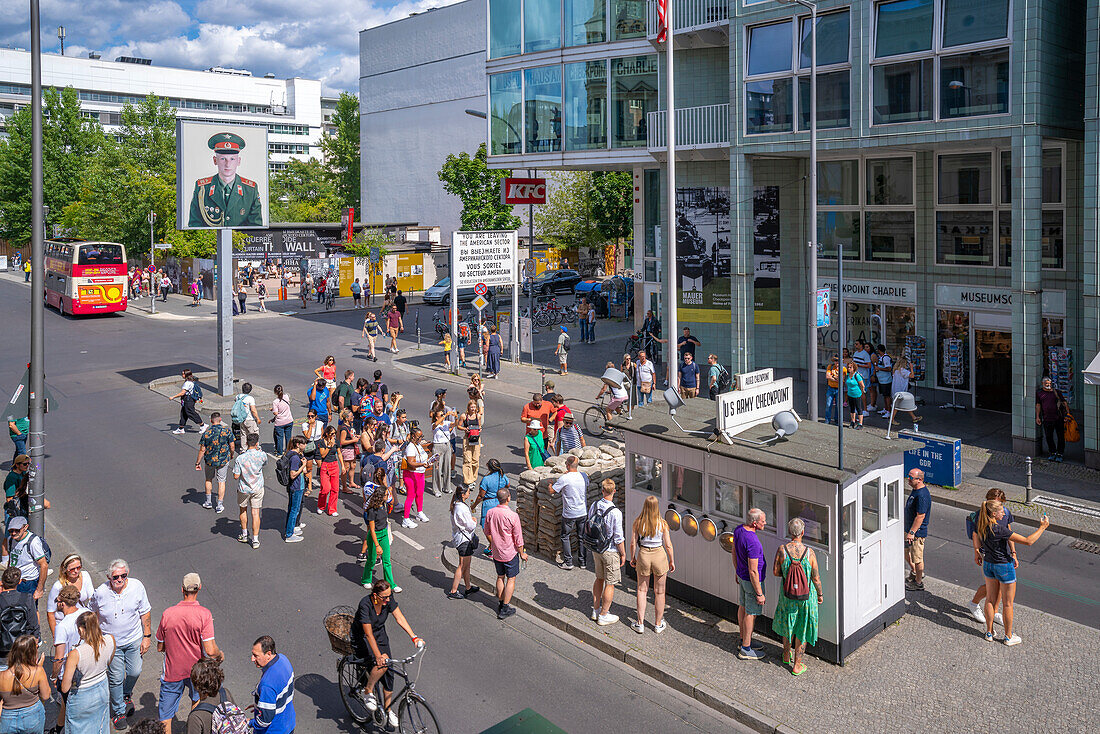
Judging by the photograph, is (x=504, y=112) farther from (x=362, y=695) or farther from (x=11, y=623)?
(x=362, y=695)

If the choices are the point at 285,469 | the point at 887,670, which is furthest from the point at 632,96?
the point at 887,670

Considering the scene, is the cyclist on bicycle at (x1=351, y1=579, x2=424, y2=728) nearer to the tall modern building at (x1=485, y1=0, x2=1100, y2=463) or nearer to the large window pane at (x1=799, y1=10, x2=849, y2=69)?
the tall modern building at (x1=485, y1=0, x2=1100, y2=463)

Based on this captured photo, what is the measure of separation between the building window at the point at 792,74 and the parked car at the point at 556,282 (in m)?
28.6

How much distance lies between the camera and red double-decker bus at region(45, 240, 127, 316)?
144 feet

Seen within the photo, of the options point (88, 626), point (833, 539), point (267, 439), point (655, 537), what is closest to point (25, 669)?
point (88, 626)

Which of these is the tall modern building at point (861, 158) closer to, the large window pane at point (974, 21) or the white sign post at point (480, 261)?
the large window pane at point (974, 21)

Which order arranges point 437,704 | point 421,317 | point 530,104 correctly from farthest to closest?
point 421,317
point 530,104
point 437,704

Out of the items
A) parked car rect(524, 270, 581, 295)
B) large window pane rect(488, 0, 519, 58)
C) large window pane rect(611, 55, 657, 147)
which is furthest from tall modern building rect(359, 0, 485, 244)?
large window pane rect(611, 55, 657, 147)

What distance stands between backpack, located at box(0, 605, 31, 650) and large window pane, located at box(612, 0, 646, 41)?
2465 cm

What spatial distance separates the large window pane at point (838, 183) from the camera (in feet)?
85.3

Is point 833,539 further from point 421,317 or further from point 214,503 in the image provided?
point 421,317

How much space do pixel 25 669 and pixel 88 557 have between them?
21.7 feet

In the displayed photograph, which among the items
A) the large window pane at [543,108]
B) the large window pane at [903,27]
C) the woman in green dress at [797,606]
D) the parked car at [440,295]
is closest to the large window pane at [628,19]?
the large window pane at [543,108]

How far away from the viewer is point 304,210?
94.9 m
